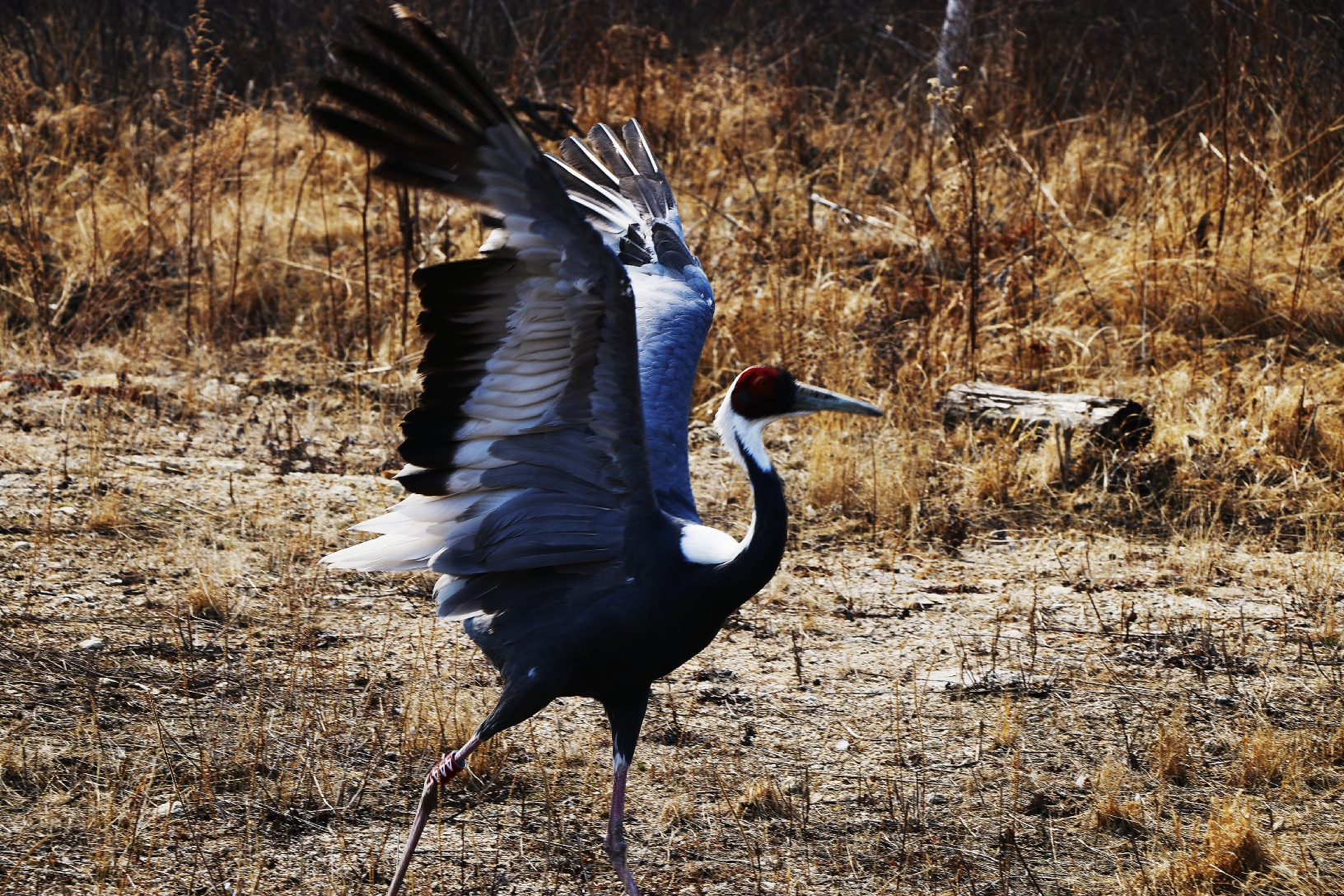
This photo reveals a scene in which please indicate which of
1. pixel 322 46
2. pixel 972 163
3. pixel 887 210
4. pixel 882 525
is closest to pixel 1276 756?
pixel 882 525

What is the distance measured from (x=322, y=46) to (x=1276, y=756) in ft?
31.9

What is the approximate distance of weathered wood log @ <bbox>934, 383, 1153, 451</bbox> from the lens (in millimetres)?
6020

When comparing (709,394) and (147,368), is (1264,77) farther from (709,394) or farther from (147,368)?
(147,368)

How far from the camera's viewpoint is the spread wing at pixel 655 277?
3623 millimetres

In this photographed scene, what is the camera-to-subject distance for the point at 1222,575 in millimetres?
5234

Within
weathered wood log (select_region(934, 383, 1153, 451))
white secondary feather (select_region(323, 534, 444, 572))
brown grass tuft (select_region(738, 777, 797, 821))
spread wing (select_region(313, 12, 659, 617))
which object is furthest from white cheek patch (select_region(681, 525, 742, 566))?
weathered wood log (select_region(934, 383, 1153, 451))

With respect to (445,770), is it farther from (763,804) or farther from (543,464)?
(763,804)

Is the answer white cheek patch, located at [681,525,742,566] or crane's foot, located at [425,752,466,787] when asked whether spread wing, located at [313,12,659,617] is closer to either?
white cheek patch, located at [681,525,742,566]

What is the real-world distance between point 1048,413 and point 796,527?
1432 millimetres

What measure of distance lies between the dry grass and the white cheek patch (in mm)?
839

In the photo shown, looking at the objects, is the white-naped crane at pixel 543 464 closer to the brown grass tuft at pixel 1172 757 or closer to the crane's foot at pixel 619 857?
the crane's foot at pixel 619 857

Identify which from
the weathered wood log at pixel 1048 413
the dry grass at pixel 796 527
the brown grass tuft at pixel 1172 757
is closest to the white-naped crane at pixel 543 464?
the dry grass at pixel 796 527

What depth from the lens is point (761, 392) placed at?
3217mm

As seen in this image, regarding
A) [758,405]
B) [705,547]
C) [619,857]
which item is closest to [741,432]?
[758,405]
